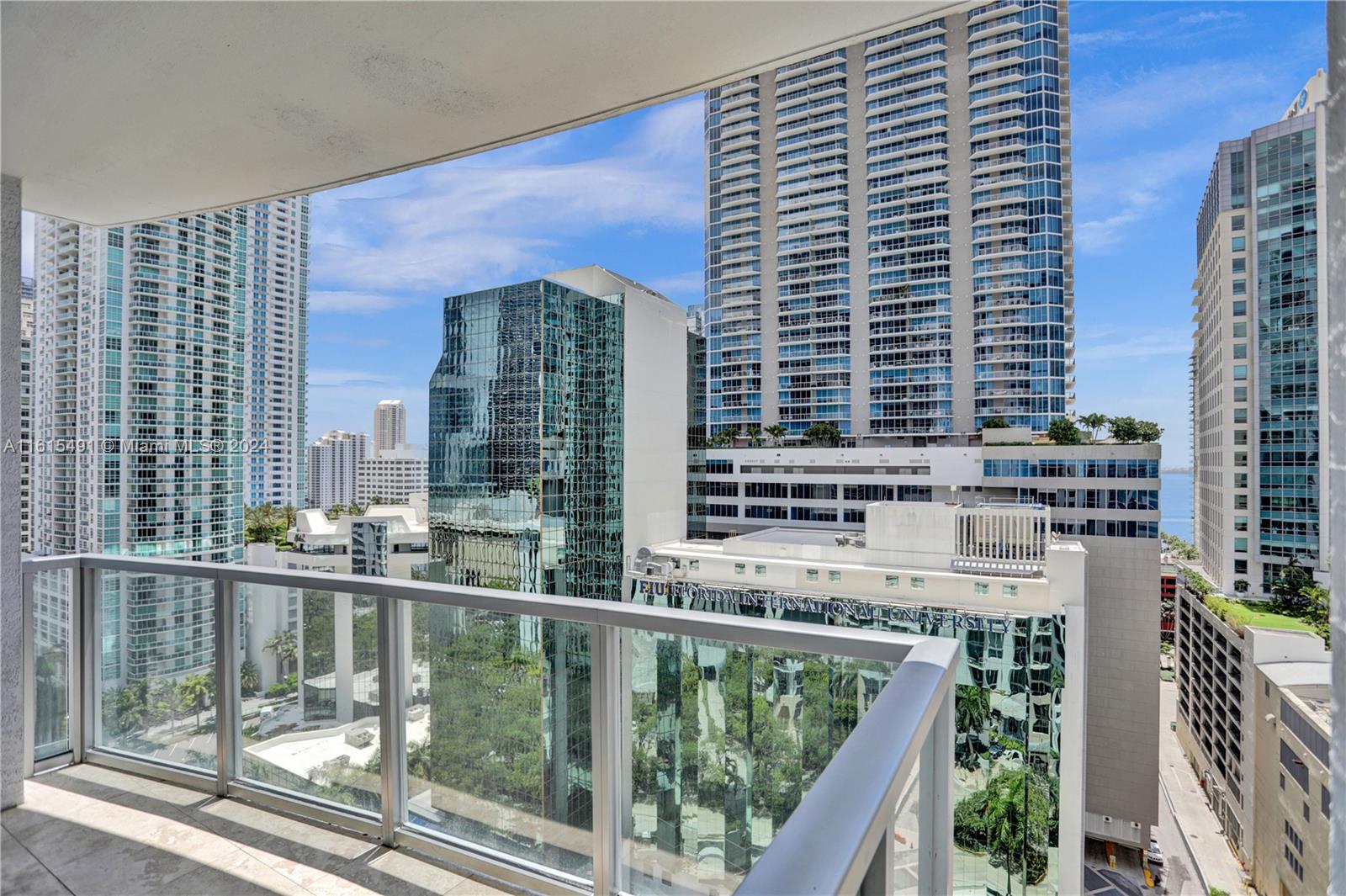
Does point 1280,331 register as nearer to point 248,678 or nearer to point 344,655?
point 344,655

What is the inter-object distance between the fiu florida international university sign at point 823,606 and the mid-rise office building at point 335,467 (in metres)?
6.00

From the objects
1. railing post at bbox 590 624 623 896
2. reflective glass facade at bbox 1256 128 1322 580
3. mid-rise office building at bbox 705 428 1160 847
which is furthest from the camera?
mid-rise office building at bbox 705 428 1160 847

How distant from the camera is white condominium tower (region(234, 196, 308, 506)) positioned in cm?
439

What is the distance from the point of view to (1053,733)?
356 inches

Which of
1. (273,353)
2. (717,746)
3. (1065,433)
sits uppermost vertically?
(273,353)

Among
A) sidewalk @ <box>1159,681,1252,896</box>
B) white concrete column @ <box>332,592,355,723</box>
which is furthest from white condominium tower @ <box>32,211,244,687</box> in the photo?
sidewalk @ <box>1159,681,1252,896</box>

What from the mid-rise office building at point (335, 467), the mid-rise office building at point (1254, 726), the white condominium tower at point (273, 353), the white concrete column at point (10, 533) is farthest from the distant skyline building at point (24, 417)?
the mid-rise office building at point (335, 467)

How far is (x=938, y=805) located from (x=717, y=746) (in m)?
0.51

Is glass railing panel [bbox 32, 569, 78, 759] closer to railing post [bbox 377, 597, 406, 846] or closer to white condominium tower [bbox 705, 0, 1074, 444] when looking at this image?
railing post [bbox 377, 597, 406, 846]

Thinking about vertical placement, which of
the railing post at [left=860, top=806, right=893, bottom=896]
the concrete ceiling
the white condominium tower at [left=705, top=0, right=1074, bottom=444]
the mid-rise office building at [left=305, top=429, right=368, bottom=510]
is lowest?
the railing post at [left=860, top=806, right=893, bottom=896]

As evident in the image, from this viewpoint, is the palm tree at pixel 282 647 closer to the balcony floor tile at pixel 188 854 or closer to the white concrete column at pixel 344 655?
the white concrete column at pixel 344 655

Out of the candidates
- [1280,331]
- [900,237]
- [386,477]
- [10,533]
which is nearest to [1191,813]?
[1280,331]

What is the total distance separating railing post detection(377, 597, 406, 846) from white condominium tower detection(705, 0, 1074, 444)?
849 inches

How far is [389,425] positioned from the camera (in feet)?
25.2
